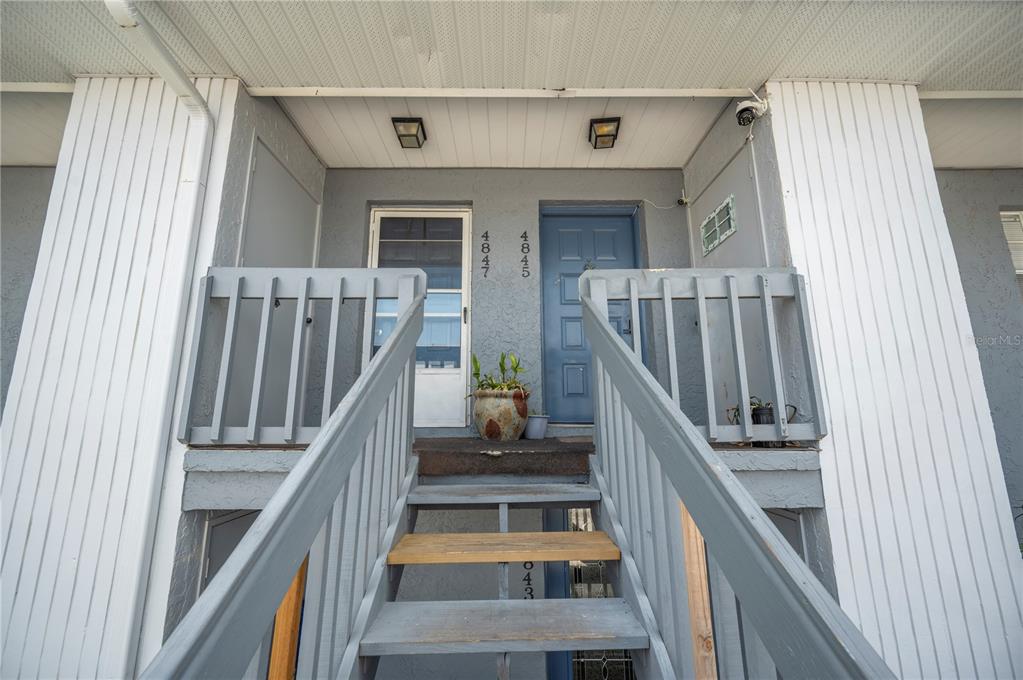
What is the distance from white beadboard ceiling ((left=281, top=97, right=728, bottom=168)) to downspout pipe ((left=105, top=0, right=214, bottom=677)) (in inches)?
28.7

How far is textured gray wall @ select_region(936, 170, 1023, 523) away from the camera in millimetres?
2865

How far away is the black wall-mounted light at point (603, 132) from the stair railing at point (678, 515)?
1.47 meters

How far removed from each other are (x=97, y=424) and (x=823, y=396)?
10.3 ft

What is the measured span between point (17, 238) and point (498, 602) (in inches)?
168

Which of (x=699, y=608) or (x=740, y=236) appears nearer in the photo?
(x=699, y=608)

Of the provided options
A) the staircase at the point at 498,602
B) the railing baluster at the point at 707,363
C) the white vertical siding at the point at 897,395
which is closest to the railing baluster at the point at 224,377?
the staircase at the point at 498,602

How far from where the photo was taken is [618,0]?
72.4 inches

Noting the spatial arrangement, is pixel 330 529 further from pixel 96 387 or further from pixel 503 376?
pixel 503 376

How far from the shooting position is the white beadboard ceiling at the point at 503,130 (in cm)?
274

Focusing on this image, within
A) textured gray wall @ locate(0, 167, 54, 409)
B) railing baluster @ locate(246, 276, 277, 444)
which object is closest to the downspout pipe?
railing baluster @ locate(246, 276, 277, 444)

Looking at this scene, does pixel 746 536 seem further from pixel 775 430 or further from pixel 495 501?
pixel 775 430

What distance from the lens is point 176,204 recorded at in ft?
6.81

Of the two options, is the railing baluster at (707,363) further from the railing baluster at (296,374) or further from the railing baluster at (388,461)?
the railing baluster at (296,374)

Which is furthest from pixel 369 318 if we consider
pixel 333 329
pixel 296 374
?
pixel 296 374
